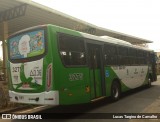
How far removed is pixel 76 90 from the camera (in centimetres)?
891

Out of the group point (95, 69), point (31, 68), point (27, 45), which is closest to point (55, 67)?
point (31, 68)

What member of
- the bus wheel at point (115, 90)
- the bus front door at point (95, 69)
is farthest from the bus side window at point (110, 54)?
the bus wheel at point (115, 90)

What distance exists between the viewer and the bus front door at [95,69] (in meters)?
10.2

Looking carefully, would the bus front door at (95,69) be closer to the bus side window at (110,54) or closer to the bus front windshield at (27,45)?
the bus side window at (110,54)

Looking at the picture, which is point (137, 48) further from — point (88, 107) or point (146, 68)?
point (88, 107)

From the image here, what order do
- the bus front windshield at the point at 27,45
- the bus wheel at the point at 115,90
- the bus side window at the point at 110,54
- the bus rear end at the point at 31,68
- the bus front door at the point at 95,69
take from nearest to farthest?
1. the bus rear end at the point at 31,68
2. the bus front windshield at the point at 27,45
3. the bus front door at the point at 95,69
4. the bus side window at the point at 110,54
5. the bus wheel at the point at 115,90

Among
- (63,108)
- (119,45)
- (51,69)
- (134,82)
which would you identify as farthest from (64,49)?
(134,82)

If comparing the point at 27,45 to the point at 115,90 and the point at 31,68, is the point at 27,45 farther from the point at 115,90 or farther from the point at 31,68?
the point at 115,90

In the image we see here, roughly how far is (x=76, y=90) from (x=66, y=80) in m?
0.69

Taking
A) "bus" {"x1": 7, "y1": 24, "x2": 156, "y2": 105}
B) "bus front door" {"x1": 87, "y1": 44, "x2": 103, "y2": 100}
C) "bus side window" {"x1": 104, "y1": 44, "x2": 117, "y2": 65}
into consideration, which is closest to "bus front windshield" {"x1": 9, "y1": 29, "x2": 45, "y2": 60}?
"bus" {"x1": 7, "y1": 24, "x2": 156, "y2": 105}

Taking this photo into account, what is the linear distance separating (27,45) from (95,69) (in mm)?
3241

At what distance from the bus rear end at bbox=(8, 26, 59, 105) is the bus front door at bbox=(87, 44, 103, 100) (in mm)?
2474

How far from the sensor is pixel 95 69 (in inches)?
421

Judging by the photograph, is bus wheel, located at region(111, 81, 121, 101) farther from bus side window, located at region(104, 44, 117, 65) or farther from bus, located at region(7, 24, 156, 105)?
bus side window, located at region(104, 44, 117, 65)
